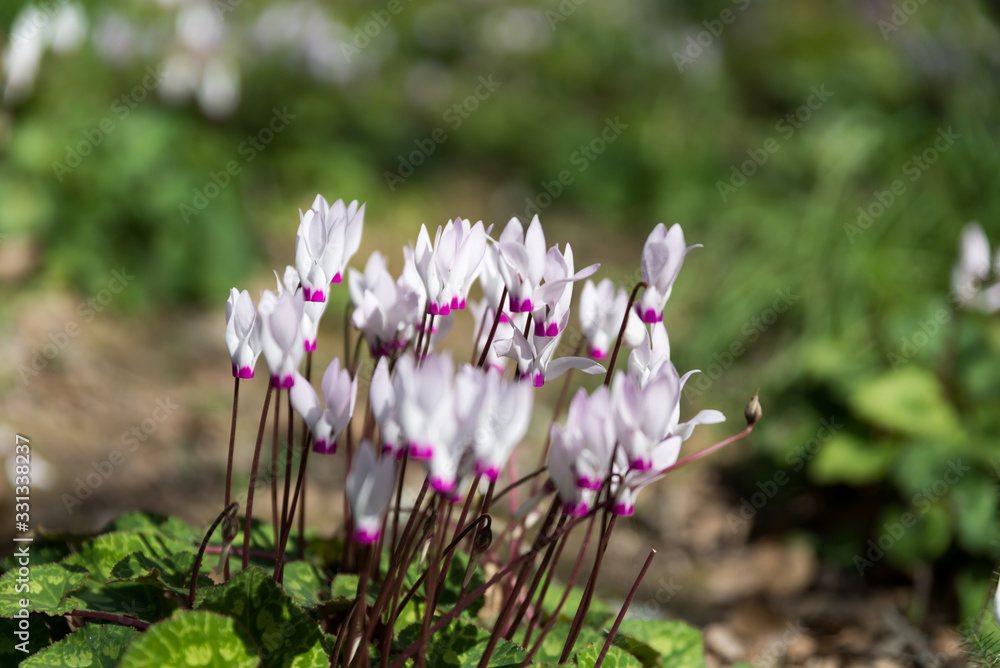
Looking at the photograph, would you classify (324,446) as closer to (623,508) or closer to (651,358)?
(623,508)

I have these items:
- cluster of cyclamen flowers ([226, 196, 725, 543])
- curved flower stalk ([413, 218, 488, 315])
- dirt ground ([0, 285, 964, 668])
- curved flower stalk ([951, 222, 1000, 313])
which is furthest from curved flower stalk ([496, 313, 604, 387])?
curved flower stalk ([951, 222, 1000, 313])

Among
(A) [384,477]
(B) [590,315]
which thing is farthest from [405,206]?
(A) [384,477]

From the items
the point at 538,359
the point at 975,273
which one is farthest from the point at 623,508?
the point at 975,273

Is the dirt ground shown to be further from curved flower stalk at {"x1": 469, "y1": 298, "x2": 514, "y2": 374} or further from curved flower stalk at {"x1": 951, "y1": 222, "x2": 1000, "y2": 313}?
curved flower stalk at {"x1": 469, "y1": 298, "x2": 514, "y2": 374}

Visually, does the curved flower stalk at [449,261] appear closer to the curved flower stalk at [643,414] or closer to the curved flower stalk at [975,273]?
the curved flower stalk at [643,414]

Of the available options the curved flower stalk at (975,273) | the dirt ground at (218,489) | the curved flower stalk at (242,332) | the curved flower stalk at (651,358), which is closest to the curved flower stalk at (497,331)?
the curved flower stalk at (651,358)

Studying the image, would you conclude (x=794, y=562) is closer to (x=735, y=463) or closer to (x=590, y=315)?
(x=735, y=463)

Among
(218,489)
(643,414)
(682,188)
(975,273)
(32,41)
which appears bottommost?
(218,489)
